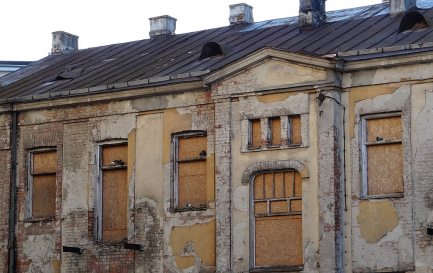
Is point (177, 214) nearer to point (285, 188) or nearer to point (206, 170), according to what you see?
point (206, 170)

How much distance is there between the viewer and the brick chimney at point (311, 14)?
29.0m

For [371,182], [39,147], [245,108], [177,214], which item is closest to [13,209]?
[39,147]

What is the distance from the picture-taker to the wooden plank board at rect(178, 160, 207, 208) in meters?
27.4

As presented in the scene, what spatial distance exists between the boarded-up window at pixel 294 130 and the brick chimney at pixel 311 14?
12.3 feet

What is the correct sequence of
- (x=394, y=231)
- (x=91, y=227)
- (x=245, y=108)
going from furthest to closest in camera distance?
(x=91, y=227) → (x=245, y=108) → (x=394, y=231)

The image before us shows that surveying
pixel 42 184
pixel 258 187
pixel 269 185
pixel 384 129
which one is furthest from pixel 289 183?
pixel 42 184

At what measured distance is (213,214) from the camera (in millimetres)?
26859

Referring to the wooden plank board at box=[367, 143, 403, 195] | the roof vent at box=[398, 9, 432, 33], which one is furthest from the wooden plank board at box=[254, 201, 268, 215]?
the roof vent at box=[398, 9, 432, 33]

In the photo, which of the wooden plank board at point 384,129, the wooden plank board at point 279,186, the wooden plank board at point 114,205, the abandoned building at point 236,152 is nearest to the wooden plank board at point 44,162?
the abandoned building at point 236,152

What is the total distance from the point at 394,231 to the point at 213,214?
172 inches

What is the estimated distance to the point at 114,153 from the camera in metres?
29.0

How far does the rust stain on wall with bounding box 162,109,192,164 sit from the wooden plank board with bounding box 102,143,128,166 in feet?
4.26

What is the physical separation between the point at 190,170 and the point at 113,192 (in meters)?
2.31

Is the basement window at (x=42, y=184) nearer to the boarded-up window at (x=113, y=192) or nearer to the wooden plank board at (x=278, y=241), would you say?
the boarded-up window at (x=113, y=192)
